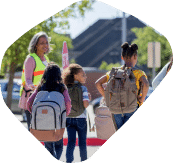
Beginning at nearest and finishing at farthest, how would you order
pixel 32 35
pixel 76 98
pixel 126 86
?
pixel 126 86 < pixel 76 98 < pixel 32 35

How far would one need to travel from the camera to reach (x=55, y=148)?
365 cm

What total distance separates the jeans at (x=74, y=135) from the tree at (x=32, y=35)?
0.79m

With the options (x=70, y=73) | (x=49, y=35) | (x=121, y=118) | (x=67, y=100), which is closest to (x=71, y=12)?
(x=49, y=35)

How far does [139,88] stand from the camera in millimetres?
3463

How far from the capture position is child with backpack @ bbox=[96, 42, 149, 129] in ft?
11.2

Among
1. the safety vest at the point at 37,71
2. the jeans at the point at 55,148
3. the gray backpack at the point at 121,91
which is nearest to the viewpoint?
the gray backpack at the point at 121,91

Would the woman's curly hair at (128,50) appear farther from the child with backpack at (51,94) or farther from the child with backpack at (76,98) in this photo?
the child with backpack at (51,94)

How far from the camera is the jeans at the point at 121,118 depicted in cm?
356

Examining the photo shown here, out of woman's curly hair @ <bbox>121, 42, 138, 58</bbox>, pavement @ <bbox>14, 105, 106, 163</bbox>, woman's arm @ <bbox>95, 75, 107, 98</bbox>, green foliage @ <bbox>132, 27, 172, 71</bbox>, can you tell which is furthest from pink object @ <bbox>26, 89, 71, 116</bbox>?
green foliage @ <bbox>132, 27, 172, 71</bbox>

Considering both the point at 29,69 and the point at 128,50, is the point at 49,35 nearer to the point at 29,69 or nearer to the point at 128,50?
the point at 29,69

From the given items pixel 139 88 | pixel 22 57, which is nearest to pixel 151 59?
pixel 139 88

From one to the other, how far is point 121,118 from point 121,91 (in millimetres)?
355

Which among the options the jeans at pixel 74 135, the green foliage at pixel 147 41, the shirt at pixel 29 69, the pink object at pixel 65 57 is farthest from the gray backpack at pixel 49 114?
the green foliage at pixel 147 41

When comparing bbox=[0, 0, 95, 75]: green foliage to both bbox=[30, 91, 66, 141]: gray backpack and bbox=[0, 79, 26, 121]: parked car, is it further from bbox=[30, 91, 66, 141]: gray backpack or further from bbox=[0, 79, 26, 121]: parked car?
bbox=[30, 91, 66, 141]: gray backpack
